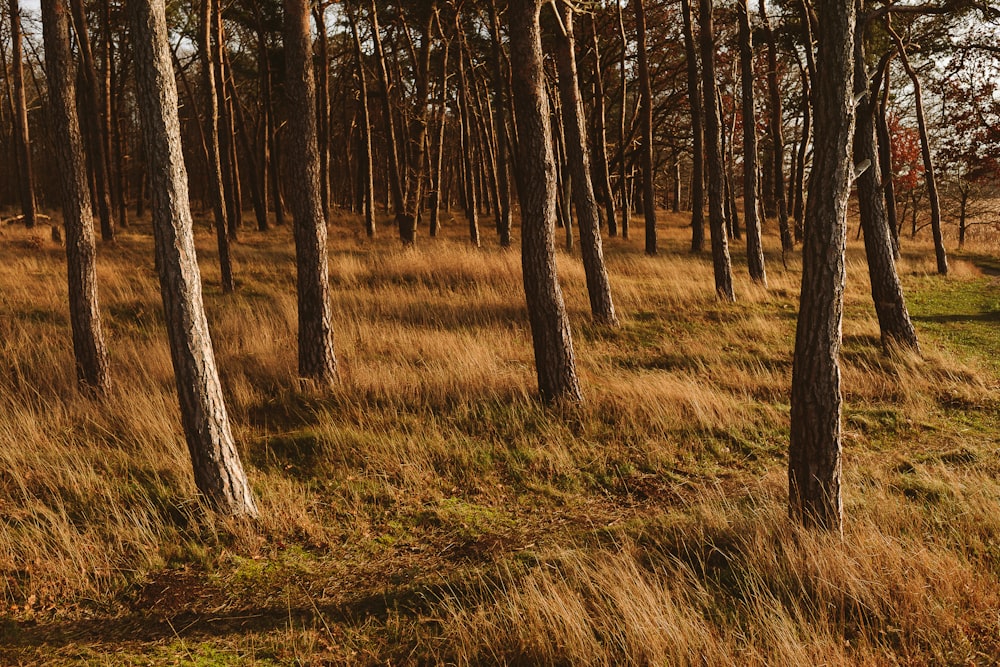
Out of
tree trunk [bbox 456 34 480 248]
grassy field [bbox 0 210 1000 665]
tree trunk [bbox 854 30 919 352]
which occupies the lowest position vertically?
grassy field [bbox 0 210 1000 665]

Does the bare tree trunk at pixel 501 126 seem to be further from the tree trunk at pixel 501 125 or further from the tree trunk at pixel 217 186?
the tree trunk at pixel 217 186

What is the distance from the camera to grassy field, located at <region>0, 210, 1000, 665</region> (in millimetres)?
3820

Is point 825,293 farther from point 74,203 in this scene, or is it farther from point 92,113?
point 92,113

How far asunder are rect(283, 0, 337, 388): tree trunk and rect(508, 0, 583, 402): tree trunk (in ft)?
7.91

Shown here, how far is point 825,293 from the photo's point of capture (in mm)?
4176

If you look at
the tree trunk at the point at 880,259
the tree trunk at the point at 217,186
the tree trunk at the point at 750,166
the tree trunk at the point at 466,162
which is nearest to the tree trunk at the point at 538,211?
the tree trunk at the point at 880,259

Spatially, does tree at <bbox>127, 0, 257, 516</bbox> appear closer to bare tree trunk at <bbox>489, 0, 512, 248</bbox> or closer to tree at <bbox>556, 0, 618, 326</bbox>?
tree at <bbox>556, 0, 618, 326</bbox>

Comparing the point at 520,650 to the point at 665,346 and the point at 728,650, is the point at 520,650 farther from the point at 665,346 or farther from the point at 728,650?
the point at 665,346

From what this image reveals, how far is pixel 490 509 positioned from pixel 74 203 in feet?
19.3

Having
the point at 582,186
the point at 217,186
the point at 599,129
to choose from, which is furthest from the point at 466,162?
the point at 582,186

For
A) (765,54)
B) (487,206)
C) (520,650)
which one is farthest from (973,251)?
(520,650)

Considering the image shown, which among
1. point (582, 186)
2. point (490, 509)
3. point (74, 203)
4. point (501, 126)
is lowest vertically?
point (490, 509)

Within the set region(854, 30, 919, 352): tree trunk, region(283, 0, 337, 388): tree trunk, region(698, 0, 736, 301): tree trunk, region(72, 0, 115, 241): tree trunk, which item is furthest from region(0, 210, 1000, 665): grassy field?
region(72, 0, 115, 241): tree trunk

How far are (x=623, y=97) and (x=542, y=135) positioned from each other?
598 inches
